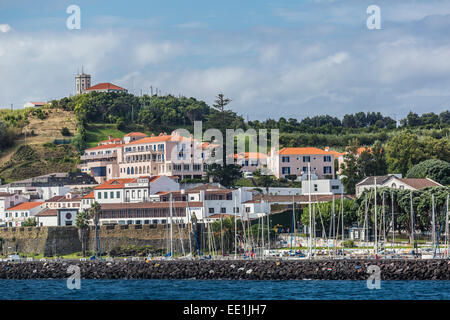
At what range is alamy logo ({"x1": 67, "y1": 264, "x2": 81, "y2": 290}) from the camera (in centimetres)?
Answer: 7125

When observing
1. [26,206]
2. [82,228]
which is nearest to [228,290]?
[82,228]

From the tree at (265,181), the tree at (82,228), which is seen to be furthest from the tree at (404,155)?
the tree at (82,228)

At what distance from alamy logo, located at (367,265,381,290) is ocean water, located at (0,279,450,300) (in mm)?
396

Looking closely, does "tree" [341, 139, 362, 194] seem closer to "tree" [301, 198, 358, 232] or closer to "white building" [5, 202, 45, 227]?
"tree" [301, 198, 358, 232]

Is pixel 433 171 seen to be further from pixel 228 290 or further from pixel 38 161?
pixel 38 161

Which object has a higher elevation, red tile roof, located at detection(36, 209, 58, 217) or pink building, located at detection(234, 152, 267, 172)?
pink building, located at detection(234, 152, 267, 172)

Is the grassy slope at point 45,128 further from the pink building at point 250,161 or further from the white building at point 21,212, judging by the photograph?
the pink building at point 250,161

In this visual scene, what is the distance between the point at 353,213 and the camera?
89.1m

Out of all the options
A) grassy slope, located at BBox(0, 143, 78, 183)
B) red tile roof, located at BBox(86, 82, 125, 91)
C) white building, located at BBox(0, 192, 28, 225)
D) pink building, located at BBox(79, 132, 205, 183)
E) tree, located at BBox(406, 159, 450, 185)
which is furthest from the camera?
red tile roof, located at BBox(86, 82, 125, 91)

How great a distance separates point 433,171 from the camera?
105 meters

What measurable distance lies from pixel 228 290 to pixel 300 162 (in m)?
62.2

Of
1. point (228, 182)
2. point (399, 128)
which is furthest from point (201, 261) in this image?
point (399, 128)

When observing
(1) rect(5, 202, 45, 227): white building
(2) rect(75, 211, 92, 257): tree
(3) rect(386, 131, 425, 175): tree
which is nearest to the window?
(3) rect(386, 131, 425, 175): tree

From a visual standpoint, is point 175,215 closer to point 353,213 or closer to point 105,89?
point 353,213
